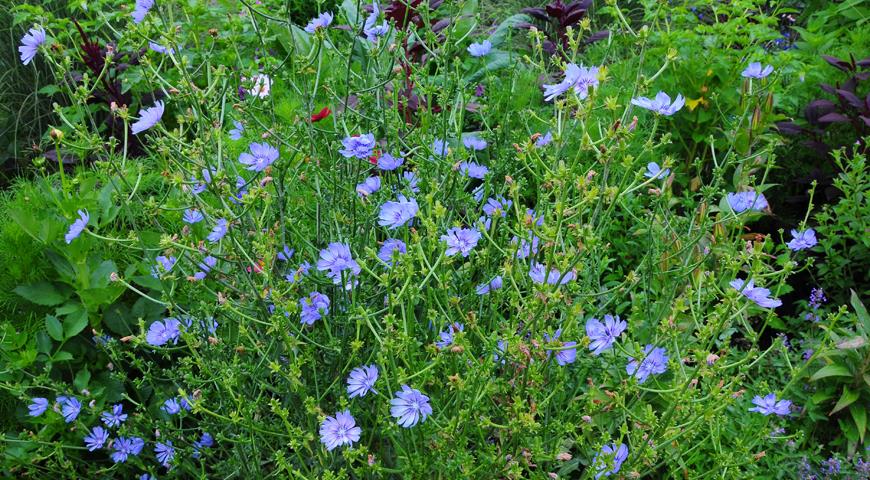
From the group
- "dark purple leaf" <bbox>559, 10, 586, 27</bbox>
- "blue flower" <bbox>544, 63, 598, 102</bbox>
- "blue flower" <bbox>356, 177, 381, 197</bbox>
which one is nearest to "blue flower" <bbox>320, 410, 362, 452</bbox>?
"blue flower" <bbox>356, 177, 381, 197</bbox>

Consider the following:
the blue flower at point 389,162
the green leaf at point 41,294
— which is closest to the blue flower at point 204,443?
the green leaf at point 41,294

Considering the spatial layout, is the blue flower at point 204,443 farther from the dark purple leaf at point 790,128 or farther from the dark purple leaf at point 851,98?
the dark purple leaf at point 851,98

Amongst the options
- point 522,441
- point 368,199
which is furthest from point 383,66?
point 522,441

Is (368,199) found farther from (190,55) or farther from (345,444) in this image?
(190,55)

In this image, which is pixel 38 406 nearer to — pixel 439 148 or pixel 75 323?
pixel 75 323

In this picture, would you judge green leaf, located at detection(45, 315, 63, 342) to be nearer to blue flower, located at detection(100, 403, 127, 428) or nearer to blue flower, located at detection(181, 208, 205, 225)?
blue flower, located at detection(100, 403, 127, 428)

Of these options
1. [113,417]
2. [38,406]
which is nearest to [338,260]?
[113,417]
